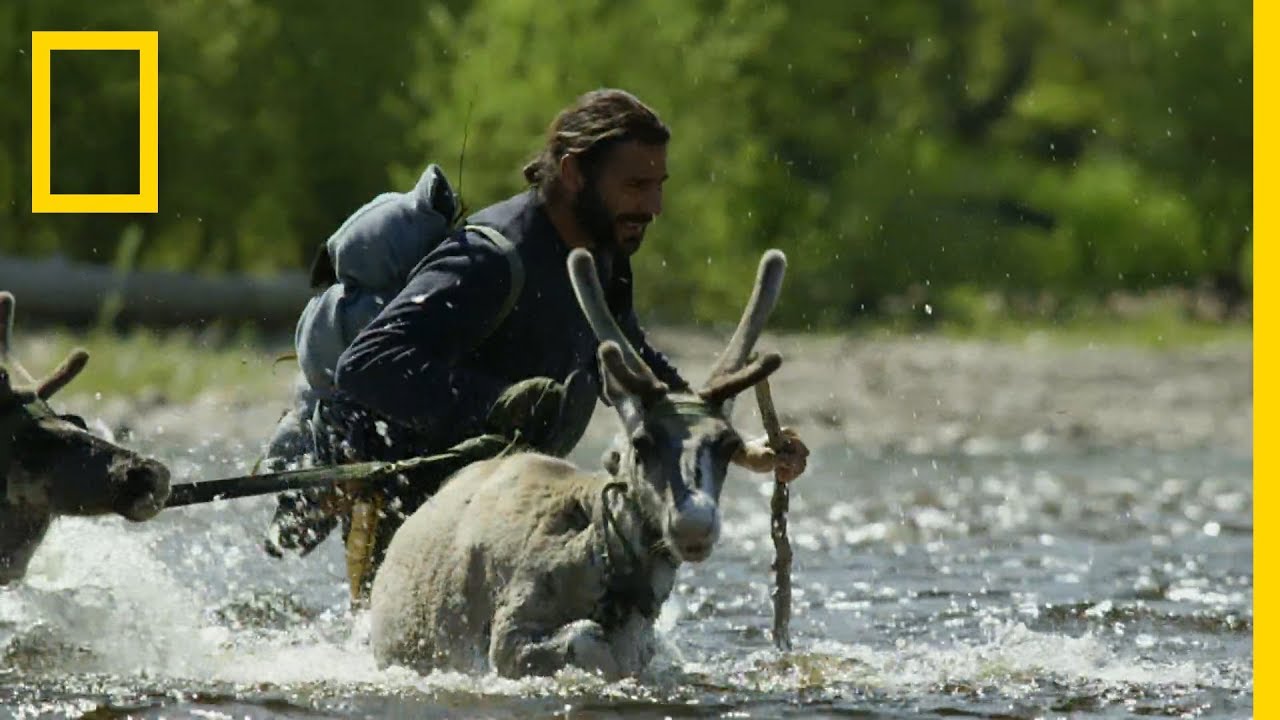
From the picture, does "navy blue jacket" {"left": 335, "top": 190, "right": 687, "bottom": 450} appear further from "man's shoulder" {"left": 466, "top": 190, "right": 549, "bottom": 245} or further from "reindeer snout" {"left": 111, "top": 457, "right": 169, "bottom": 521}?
"reindeer snout" {"left": 111, "top": 457, "right": 169, "bottom": 521}

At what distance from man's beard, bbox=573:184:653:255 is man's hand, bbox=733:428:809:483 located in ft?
2.82

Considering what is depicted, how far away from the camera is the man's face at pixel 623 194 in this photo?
800 cm

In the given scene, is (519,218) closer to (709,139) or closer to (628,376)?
(628,376)

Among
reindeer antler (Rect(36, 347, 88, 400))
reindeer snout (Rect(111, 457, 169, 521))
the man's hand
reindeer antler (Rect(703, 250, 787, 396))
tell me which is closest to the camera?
reindeer antler (Rect(703, 250, 787, 396))

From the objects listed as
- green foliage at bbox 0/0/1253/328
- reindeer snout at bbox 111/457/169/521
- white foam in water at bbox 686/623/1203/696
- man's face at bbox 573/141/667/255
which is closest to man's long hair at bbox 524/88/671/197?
man's face at bbox 573/141/667/255

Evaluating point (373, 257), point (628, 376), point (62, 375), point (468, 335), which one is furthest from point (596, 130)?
point (62, 375)

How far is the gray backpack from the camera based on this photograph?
27.2 feet

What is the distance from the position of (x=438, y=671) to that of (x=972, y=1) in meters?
41.6

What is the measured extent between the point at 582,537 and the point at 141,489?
1.66m

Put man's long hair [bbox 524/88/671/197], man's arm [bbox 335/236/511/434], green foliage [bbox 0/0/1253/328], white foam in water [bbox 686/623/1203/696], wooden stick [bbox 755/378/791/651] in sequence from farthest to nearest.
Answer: green foliage [bbox 0/0/1253/328]
white foam in water [bbox 686/623/1203/696]
man's long hair [bbox 524/88/671/197]
man's arm [bbox 335/236/511/434]
wooden stick [bbox 755/378/791/651]

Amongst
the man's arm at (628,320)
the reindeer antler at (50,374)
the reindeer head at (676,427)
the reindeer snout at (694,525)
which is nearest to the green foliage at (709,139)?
the reindeer antler at (50,374)

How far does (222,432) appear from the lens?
2042 centimetres

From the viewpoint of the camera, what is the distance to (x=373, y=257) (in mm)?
8312

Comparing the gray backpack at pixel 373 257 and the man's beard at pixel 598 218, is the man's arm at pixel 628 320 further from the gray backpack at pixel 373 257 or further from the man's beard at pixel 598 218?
the gray backpack at pixel 373 257
